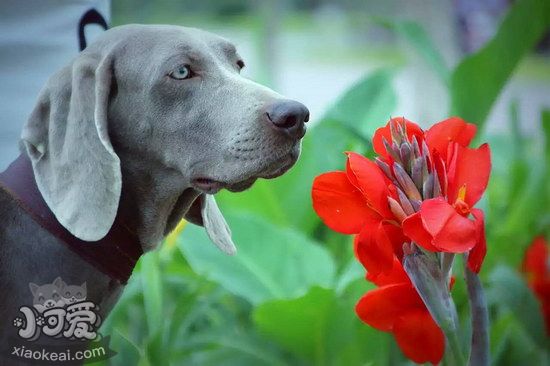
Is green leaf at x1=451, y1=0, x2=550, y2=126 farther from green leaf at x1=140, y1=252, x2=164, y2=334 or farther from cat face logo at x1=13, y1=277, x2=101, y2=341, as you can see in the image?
cat face logo at x1=13, y1=277, x2=101, y2=341

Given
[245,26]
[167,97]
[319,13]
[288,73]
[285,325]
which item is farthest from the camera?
[288,73]

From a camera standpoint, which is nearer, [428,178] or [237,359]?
[428,178]

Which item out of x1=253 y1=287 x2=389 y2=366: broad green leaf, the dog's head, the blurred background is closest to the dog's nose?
the dog's head

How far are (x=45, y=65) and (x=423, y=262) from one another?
12.6 inches

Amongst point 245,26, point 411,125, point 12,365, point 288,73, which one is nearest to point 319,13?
point 288,73

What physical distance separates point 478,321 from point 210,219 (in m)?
0.22

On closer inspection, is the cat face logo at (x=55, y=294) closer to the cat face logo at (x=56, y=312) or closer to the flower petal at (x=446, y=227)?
the cat face logo at (x=56, y=312)

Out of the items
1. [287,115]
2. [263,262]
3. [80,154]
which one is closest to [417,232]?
[287,115]

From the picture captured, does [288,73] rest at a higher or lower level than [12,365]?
lower

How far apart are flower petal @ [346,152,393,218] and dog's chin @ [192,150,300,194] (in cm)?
5

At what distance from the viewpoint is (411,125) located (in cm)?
69

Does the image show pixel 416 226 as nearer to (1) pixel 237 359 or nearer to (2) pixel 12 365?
(2) pixel 12 365

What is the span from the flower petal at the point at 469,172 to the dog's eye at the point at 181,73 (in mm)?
200

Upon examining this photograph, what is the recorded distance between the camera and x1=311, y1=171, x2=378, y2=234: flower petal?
673 mm
